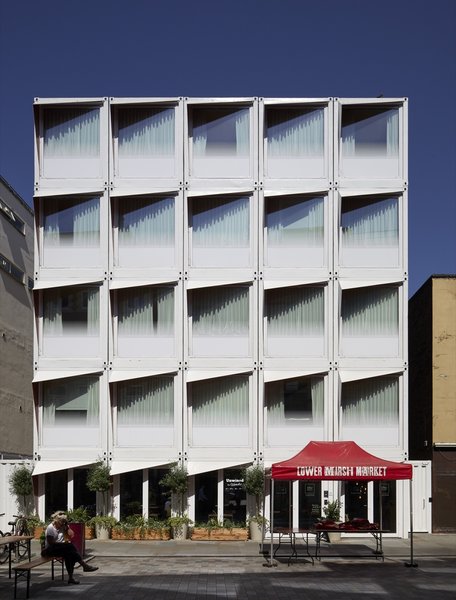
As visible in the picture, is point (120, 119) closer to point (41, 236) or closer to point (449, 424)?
point (41, 236)

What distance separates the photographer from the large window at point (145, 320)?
30375 millimetres

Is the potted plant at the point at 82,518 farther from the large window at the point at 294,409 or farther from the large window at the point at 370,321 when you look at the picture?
the large window at the point at 370,321

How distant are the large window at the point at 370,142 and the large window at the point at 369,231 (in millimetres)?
1056

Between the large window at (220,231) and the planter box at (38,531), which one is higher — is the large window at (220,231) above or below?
above

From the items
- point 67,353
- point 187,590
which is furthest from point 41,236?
point 187,590

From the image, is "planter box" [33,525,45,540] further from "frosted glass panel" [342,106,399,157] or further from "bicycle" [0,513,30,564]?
"frosted glass panel" [342,106,399,157]

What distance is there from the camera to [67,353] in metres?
30.4

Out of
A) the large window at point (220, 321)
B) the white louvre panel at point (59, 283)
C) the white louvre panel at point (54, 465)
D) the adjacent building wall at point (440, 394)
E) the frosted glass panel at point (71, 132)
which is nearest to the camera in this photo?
the white louvre panel at point (54, 465)

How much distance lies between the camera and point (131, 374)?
1177 inches

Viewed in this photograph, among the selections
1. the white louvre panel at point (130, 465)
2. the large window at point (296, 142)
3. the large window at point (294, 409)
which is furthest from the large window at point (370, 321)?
the white louvre panel at point (130, 465)

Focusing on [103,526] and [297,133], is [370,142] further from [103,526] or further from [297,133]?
[103,526]

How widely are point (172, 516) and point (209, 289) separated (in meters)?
8.34

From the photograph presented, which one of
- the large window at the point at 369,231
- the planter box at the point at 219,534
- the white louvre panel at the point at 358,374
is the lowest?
the planter box at the point at 219,534

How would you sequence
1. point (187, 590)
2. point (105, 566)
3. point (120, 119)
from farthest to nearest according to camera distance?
point (120, 119) → point (105, 566) → point (187, 590)
